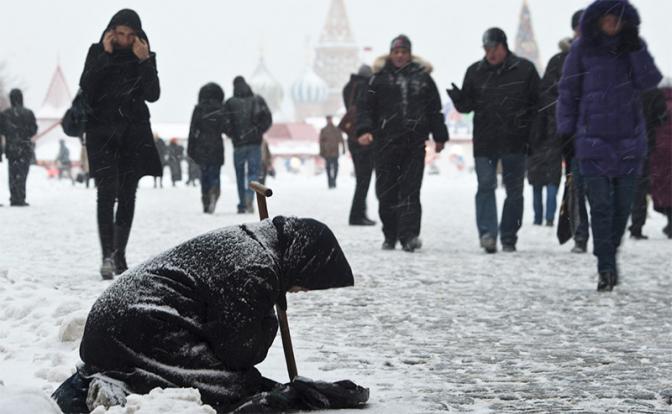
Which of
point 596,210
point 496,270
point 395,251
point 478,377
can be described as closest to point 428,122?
point 395,251

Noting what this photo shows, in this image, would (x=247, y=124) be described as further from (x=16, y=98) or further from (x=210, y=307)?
(x=210, y=307)

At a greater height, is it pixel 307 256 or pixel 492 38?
pixel 492 38

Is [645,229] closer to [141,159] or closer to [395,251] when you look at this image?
[395,251]

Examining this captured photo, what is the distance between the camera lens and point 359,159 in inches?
581

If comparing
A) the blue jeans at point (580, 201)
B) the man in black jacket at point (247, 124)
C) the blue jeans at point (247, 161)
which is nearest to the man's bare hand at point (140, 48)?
the blue jeans at point (580, 201)

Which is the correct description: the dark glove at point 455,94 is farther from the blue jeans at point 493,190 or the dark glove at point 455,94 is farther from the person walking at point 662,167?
the person walking at point 662,167

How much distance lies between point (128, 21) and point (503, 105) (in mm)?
3898

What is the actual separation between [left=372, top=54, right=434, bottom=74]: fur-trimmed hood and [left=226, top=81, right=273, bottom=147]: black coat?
20.4 ft

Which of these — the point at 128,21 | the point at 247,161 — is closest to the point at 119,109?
the point at 128,21

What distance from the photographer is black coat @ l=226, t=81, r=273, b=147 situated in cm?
1795

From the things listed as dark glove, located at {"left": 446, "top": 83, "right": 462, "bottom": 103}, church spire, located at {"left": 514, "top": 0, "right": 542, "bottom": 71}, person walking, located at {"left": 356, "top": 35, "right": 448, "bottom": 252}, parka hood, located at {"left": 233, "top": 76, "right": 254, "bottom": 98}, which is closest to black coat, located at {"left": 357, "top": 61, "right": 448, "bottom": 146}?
person walking, located at {"left": 356, "top": 35, "right": 448, "bottom": 252}

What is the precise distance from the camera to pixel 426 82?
1130cm

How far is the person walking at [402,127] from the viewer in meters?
11.3

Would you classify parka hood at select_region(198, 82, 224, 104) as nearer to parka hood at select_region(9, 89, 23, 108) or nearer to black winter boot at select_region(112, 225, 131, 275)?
parka hood at select_region(9, 89, 23, 108)
